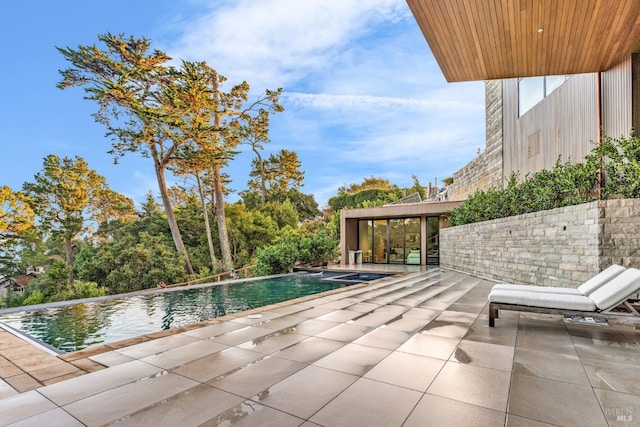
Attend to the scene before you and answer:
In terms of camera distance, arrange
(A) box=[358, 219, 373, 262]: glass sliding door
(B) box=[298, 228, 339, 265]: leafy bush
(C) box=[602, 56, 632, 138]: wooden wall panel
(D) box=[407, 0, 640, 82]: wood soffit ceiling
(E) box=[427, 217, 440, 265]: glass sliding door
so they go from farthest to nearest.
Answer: (A) box=[358, 219, 373, 262]: glass sliding door → (E) box=[427, 217, 440, 265]: glass sliding door → (B) box=[298, 228, 339, 265]: leafy bush → (C) box=[602, 56, 632, 138]: wooden wall panel → (D) box=[407, 0, 640, 82]: wood soffit ceiling

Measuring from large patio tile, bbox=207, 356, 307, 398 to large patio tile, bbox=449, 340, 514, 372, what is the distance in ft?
4.76

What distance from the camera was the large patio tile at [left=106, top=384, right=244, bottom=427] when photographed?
1921mm

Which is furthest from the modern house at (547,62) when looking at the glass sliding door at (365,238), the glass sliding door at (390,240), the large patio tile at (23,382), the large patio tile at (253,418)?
the glass sliding door at (365,238)

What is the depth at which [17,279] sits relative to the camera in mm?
17672

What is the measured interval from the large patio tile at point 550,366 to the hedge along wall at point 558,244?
2.55 meters

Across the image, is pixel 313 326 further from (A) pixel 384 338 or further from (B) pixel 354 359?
(B) pixel 354 359

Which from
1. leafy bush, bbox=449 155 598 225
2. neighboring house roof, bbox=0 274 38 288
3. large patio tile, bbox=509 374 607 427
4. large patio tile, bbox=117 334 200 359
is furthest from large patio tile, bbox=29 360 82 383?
neighboring house roof, bbox=0 274 38 288

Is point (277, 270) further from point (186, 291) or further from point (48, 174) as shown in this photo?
point (48, 174)

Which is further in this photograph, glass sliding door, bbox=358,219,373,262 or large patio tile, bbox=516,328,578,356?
glass sliding door, bbox=358,219,373,262

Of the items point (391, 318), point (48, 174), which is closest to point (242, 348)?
point (391, 318)

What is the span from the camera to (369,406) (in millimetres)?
2092

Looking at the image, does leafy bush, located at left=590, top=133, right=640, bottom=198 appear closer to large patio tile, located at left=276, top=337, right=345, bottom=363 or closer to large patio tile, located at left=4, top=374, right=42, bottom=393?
large patio tile, located at left=276, top=337, right=345, bottom=363

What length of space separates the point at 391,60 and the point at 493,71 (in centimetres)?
1254

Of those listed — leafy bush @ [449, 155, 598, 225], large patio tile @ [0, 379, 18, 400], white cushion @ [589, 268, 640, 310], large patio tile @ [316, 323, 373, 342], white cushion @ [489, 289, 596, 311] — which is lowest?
large patio tile @ [316, 323, 373, 342]
